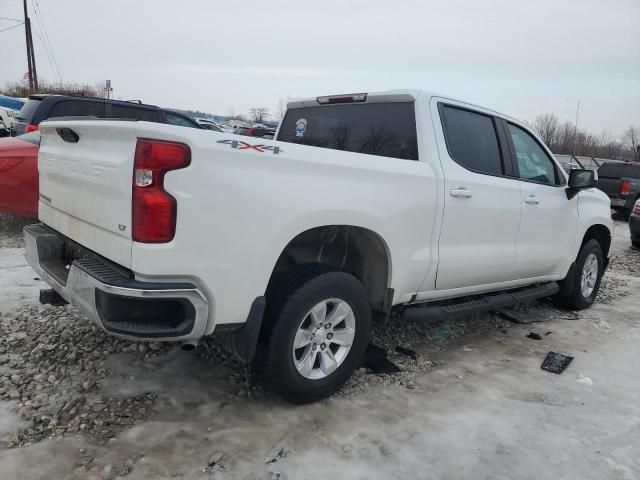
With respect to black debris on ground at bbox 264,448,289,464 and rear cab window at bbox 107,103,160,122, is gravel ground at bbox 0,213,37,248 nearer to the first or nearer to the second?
rear cab window at bbox 107,103,160,122

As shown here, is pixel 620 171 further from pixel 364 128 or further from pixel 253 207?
pixel 253 207

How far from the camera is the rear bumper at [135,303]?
2484 mm

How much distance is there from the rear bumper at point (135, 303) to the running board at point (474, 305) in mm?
1726

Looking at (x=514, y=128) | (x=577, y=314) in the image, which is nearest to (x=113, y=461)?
(x=514, y=128)

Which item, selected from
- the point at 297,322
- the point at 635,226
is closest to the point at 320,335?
the point at 297,322

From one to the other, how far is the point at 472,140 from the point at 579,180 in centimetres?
146

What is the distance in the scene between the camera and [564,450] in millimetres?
2975

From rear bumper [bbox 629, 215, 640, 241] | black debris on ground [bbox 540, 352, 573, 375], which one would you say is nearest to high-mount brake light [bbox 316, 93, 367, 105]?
black debris on ground [bbox 540, 352, 573, 375]

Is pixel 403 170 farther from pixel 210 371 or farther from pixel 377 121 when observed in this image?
pixel 210 371

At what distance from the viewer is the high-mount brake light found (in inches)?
160

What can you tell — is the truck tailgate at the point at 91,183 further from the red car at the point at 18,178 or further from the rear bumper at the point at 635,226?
the rear bumper at the point at 635,226

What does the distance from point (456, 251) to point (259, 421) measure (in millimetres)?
1867

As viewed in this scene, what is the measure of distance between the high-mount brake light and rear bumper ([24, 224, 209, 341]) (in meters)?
2.20

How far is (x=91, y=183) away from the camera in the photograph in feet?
9.19
